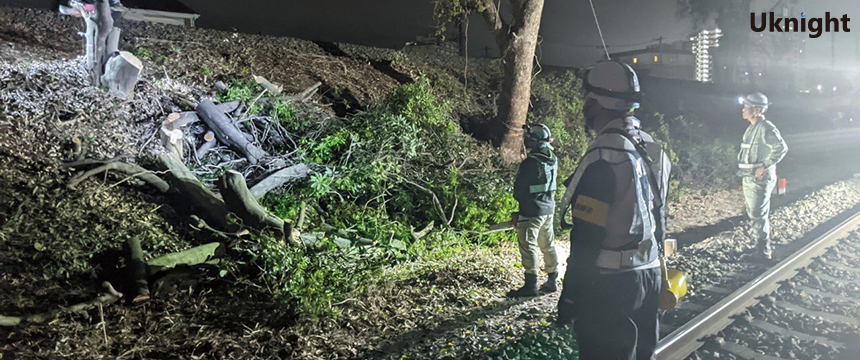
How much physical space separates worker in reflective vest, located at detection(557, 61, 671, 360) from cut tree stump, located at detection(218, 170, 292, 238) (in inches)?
123

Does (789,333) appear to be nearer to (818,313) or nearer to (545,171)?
(818,313)

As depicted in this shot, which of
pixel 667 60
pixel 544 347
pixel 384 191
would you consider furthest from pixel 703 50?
pixel 544 347

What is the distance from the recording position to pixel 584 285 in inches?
114

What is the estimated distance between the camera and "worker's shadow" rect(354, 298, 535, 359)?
405cm

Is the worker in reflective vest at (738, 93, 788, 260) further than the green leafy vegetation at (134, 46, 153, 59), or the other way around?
the green leafy vegetation at (134, 46, 153, 59)

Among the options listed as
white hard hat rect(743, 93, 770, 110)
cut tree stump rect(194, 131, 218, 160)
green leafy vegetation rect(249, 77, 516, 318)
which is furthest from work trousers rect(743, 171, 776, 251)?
cut tree stump rect(194, 131, 218, 160)

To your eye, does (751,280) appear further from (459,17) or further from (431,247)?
(459,17)

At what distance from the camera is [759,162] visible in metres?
6.97

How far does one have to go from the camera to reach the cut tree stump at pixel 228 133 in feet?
22.9

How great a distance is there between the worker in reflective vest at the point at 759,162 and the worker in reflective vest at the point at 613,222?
481 centimetres

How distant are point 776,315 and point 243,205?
499 centimetres

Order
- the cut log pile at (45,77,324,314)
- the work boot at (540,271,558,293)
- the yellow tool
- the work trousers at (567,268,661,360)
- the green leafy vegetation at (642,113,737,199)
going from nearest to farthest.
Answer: the work trousers at (567,268,661,360)
the yellow tool
the cut log pile at (45,77,324,314)
the work boot at (540,271,558,293)
the green leafy vegetation at (642,113,737,199)

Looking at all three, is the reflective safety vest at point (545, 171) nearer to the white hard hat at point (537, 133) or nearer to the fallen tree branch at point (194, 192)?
the white hard hat at point (537, 133)

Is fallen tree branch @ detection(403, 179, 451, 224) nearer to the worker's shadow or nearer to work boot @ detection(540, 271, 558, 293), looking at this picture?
work boot @ detection(540, 271, 558, 293)
